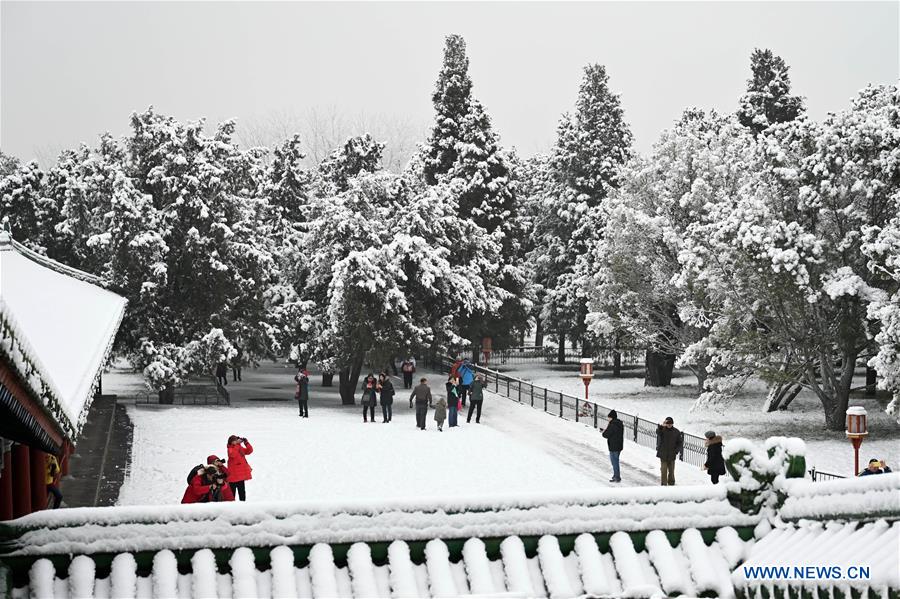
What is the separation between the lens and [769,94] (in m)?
55.8

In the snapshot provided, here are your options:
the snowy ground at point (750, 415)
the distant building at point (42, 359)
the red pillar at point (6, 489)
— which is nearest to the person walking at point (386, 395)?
the distant building at point (42, 359)

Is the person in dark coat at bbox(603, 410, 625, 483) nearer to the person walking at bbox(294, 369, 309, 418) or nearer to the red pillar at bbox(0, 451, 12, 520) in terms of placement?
the person walking at bbox(294, 369, 309, 418)

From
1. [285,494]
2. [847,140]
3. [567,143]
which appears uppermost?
[567,143]

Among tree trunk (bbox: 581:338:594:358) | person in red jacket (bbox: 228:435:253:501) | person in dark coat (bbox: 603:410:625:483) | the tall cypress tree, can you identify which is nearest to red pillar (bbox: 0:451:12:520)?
person in red jacket (bbox: 228:435:253:501)

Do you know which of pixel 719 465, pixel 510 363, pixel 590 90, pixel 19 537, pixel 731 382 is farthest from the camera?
pixel 510 363

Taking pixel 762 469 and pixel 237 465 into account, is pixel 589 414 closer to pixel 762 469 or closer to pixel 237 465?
pixel 237 465

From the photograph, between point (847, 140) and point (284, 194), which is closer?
point (847, 140)

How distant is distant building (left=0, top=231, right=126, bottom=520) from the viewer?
4.63 metres

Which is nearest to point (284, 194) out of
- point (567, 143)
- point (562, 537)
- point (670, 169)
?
point (567, 143)

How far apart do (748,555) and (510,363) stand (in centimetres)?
5666

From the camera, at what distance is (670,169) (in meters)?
43.1

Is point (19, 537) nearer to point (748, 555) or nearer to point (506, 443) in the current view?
point (748, 555)

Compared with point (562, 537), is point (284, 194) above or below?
above

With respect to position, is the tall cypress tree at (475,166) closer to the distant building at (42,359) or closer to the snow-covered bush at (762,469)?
the distant building at (42,359)
